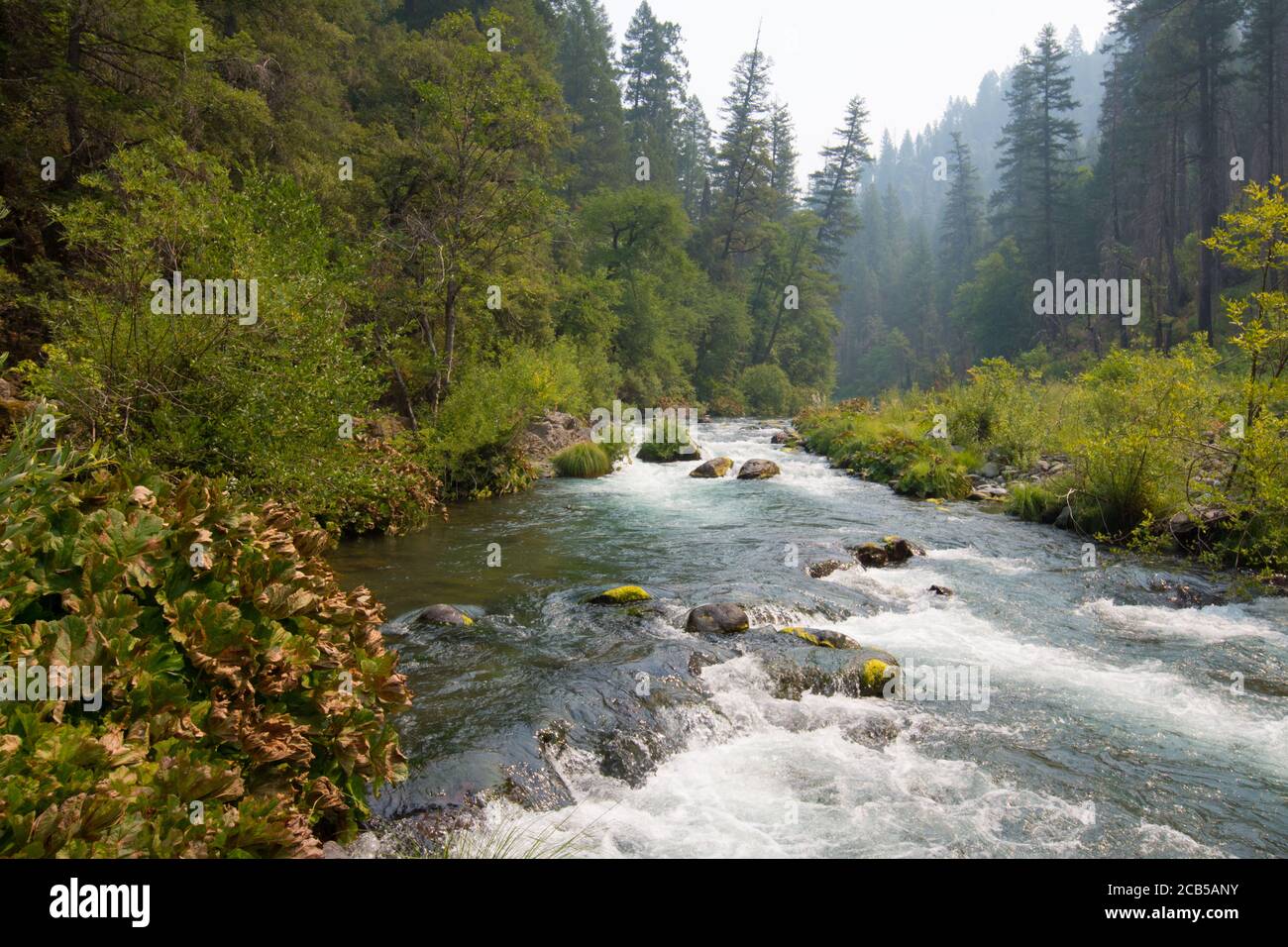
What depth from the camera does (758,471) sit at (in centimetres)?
1859

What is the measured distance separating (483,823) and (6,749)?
8.37ft

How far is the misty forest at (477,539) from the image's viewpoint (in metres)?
3.27

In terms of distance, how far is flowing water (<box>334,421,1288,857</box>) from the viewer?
14.6ft

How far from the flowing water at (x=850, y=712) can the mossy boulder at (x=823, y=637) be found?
51cm

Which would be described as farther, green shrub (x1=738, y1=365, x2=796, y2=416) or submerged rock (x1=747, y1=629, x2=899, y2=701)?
green shrub (x1=738, y1=365, x2=796, y2=416)

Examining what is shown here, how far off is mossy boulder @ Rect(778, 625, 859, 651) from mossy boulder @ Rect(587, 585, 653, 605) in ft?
5.80

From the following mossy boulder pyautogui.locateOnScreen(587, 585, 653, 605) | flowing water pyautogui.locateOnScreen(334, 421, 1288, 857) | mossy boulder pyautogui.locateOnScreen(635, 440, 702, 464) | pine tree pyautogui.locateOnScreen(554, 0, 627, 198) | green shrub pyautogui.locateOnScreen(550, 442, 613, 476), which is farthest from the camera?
pine tree pyautogui.locateOnScreen(554, 0, 627, 198)

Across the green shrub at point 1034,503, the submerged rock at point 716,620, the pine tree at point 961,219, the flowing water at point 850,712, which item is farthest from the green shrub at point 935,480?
the pine tree at point 961,219

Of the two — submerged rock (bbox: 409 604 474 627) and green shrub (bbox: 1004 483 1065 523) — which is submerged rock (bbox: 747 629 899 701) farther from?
green shrub (bbox: 1004 483 1065 523)

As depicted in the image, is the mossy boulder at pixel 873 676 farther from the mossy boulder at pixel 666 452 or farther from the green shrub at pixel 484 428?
the mossy boulder at pixel 666 452

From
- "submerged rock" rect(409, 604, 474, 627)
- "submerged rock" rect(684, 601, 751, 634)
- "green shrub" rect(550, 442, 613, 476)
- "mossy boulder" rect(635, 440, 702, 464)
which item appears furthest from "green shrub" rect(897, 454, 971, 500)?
"submerged rock" rect(409, 604, 474, 627)

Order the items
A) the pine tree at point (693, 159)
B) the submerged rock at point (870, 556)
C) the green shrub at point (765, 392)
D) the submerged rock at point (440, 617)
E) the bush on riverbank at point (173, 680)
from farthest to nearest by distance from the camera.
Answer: the pine tree at point (693, 159)
the green shrub at point (765, 392)
the submerged rock at point (870, 556)
the submerged rock at point (440, 617)
the bush on riverbank at point (173, 680)

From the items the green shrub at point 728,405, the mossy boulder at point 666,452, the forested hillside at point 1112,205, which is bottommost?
the mossy boulder at point 666,452

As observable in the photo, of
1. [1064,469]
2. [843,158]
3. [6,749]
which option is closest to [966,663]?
[6,749]
